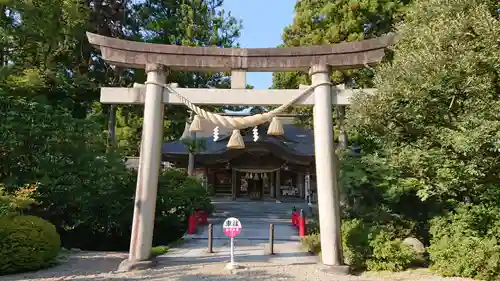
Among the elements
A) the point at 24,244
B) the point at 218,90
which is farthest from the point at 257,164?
the point at 24,244

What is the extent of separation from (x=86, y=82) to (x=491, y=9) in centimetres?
1377

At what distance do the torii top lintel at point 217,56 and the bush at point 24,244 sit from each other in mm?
3888

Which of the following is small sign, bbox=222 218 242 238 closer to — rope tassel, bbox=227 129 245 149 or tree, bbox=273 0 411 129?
rope tassel, bbox=227 129 245 149

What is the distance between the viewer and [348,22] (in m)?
14.4

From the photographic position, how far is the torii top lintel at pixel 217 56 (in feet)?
25.2

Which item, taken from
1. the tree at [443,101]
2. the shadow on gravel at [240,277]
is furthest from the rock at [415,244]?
the shadow on gravel at [240,277]

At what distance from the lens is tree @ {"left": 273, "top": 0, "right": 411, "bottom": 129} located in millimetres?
14398

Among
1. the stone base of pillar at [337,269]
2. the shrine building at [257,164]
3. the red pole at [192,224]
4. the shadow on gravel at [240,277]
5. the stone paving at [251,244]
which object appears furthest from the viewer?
the shrine building at [257,164]

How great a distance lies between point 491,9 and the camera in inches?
253

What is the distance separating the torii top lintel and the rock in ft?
14.1

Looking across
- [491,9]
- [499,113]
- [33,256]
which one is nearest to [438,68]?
[499,113]

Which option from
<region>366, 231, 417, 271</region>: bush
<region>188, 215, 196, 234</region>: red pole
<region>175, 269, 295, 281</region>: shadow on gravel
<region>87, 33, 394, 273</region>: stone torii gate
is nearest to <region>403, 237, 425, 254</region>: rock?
<region>366, 231, 417, 271</region>: bush

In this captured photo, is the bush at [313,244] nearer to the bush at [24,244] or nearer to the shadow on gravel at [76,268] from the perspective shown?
the shadow on gravel at [76,268]

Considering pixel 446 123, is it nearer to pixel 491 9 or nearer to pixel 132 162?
pixel 491 9
